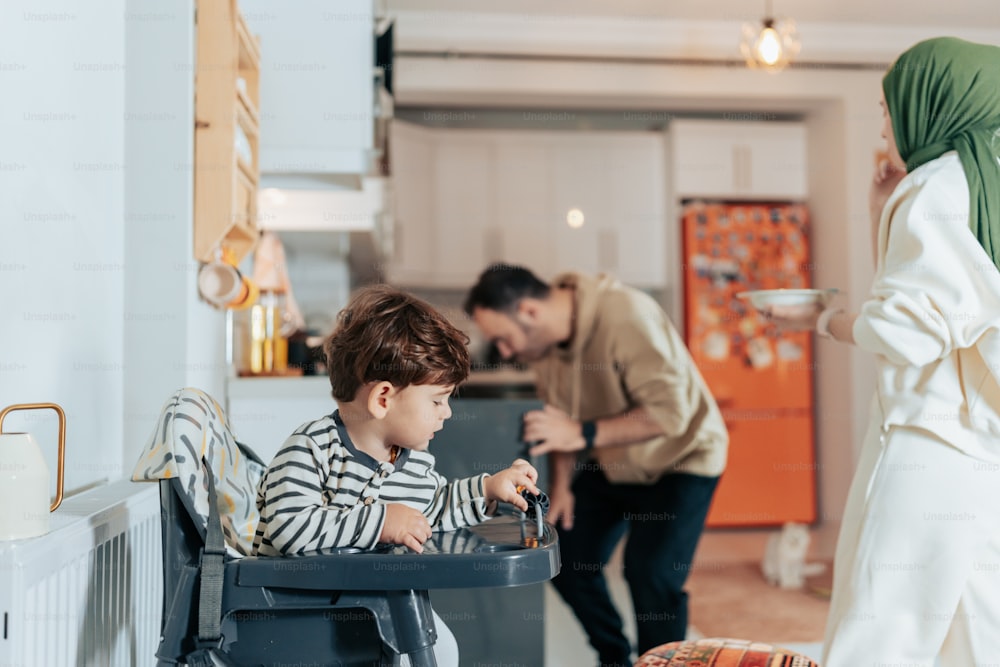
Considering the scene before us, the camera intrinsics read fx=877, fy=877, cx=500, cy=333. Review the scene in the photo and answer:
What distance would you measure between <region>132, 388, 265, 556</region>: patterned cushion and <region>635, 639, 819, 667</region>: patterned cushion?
71 centimetres

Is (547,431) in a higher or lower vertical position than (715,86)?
lower

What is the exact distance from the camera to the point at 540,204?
16.6ft

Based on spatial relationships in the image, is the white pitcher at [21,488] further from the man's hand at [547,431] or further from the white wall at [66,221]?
the man's hand at [547,431]

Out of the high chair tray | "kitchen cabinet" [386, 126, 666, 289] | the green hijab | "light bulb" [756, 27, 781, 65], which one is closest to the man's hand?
the green hijab

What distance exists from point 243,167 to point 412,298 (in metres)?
0.96

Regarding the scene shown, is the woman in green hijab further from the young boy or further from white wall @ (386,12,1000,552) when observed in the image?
white wall @ (386,12,1000,552)

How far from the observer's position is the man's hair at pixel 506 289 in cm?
248

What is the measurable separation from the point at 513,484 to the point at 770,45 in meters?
2.80

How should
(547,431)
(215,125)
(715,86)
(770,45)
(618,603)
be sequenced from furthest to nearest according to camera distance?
(715,86) → (618,603) → (770,45) → (547,431) → (215,125)

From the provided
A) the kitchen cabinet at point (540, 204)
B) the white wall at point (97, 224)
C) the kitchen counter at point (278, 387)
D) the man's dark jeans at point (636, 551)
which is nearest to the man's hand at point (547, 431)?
the man's dark jeans at point (636, 551)

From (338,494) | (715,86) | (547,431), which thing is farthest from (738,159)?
(338,494)

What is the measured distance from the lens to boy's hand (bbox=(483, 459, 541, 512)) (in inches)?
45.9

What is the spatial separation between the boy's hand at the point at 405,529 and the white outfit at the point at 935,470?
0.91 meters

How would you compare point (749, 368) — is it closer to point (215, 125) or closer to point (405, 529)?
point (215, 125)
